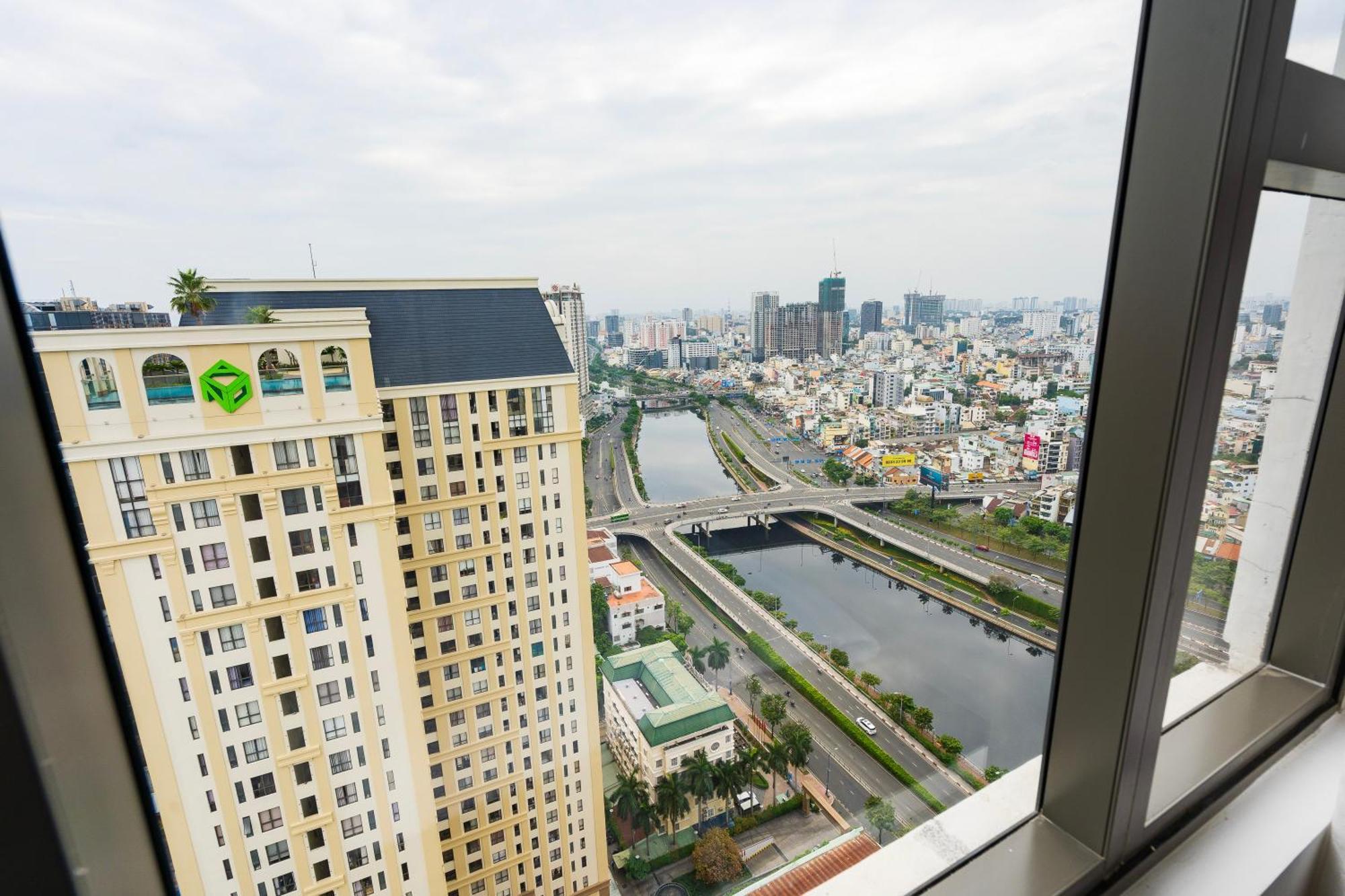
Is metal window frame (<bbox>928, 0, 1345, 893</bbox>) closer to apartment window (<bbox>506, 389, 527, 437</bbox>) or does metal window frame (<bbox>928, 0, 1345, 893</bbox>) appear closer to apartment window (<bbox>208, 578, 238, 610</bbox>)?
apartment window (<bbox>506, 389, 527, 437</bbox>)

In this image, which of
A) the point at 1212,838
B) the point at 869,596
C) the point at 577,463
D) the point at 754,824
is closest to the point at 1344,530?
the point at 1212,838

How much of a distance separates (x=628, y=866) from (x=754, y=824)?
1.06ft

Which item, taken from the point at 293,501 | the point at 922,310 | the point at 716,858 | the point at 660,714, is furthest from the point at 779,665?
the point at 293,501

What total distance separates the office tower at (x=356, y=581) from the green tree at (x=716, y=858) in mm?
315

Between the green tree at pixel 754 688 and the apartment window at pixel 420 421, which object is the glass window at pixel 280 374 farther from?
the green tree at pixel 754 688

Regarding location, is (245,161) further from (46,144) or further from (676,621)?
(676,621)

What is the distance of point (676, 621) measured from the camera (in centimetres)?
151

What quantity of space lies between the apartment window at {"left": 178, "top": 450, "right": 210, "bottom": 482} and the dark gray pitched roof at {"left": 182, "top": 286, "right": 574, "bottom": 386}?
0.89ft

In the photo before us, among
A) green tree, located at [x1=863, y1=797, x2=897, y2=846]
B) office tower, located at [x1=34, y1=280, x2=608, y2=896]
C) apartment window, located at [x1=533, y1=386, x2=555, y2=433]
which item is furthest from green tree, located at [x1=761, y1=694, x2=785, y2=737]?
apartment window, located at [x1=533, y1=386, x2=555, y2=433]

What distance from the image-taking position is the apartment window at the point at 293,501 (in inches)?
48.8

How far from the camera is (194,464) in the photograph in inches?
44.6

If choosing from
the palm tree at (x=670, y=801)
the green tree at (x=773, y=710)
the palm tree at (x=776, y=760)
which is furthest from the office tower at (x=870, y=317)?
the palm tree at (x=670, y=801)

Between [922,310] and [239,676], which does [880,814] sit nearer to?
[922,310]

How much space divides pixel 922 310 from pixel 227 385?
1537mm
